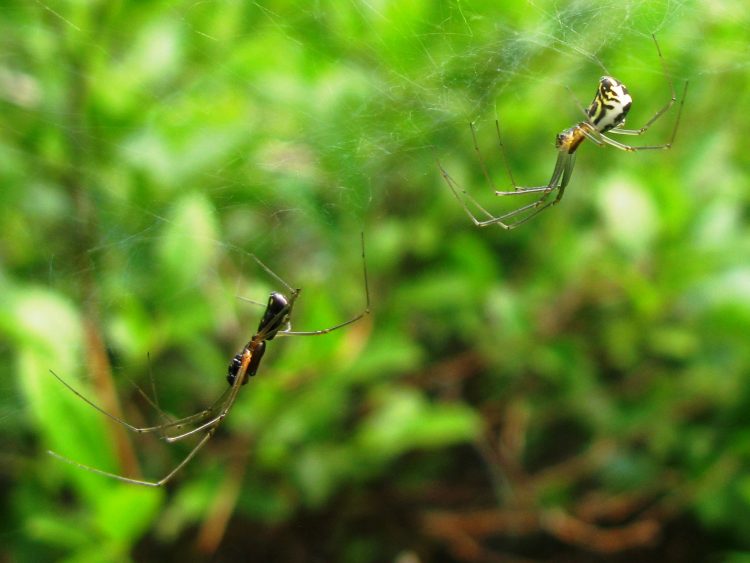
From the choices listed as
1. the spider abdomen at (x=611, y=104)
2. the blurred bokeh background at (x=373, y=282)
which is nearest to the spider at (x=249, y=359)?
the blurred bokeh background at (x=373, y=282)

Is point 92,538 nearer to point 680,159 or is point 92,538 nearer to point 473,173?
point 473,173

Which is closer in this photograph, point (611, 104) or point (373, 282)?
point (611, 104)

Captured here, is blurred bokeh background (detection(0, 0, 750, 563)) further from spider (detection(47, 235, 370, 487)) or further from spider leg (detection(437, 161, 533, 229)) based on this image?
spider (detection(47, 235, 370, 487))

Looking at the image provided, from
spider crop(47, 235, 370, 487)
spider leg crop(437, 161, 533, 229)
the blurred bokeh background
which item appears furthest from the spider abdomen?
spider crop(47, 235, 370, 487)

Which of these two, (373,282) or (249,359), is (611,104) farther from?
(373,282)

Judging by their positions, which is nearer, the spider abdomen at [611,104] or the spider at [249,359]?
the spider abdomen at [611,104]

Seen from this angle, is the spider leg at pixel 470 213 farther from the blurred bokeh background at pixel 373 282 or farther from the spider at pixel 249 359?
the spider at pixel 249 359

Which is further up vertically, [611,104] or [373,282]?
[611,104]

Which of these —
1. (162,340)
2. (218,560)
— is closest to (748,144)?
(162,340)

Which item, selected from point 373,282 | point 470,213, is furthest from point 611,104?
point 373,282

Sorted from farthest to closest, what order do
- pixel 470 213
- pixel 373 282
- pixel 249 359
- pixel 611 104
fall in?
pixel 373 282 < pixel 470 213 < pixel 249 359 < pixel 611 104
